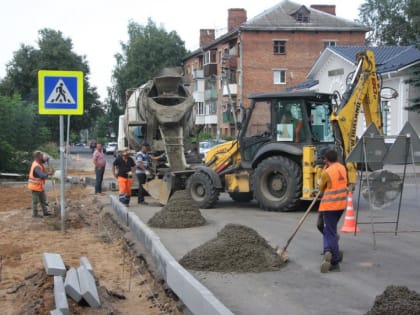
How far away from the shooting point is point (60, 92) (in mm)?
12141

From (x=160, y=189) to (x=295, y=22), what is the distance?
44.2 m

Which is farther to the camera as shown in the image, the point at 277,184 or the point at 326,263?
the point at 277,184

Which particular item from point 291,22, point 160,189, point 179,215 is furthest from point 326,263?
point 291,22

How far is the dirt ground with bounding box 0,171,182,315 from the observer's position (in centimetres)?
704

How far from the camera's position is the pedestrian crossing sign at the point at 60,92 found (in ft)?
39.5

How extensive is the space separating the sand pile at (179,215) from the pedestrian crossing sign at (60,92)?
2.54 m

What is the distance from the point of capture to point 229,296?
694 centimetres

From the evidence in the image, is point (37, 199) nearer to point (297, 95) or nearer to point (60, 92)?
point (60, 92)

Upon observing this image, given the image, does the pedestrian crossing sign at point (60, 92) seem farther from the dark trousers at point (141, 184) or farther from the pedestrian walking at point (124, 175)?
the dark trousers at point (141, 184)

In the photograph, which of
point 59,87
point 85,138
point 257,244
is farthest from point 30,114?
point 85,138

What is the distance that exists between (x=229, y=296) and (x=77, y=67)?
62.0 m

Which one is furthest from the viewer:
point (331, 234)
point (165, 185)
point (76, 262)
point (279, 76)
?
point (279, 76)

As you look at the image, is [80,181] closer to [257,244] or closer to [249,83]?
[257,244]

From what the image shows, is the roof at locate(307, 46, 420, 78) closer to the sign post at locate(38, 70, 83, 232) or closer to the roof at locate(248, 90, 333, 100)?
the roof at locate(248, 90, 333, 100)
